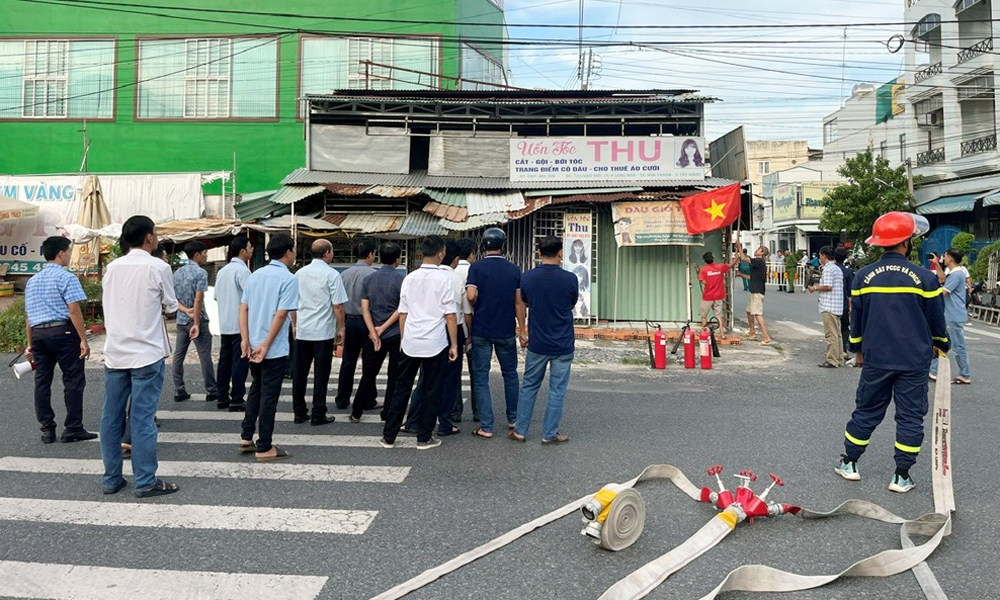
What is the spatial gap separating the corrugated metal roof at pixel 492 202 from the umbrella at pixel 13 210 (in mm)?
11154

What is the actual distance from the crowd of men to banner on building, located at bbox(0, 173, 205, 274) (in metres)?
13.0

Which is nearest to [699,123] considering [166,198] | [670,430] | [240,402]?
[670,430]

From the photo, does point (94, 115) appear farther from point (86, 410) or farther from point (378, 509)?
point (378, 509)

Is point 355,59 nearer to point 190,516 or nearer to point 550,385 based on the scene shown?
point 550,385

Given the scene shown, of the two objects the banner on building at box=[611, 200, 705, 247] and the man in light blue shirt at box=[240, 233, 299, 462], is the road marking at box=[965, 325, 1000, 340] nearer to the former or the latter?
the banner on building at box=[611, 200, 705, 247]

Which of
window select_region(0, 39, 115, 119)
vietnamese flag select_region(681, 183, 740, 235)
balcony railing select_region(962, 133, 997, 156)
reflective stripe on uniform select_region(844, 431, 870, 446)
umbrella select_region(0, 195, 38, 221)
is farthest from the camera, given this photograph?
balcony railing select_region(962, 133, 997, 156)

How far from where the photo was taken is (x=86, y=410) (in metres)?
7.71

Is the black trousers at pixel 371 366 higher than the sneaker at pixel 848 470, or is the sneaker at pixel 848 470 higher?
the black trousers at pixel 371 366

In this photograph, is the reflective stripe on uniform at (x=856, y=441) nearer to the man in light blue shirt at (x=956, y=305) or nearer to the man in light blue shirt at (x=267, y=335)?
the man in light blue shirt at (x=267, y=335)

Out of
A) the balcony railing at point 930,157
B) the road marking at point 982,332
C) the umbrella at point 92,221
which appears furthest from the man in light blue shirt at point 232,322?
the balcony railing at point 930,157

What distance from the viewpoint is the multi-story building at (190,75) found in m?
22.3

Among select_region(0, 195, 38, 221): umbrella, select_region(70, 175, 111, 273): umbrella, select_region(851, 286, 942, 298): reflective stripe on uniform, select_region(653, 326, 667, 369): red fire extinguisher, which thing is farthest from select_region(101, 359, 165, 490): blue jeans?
select_region(0, 195, 38, 221): umbrella

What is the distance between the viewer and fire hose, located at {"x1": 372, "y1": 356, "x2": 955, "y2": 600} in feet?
11.3

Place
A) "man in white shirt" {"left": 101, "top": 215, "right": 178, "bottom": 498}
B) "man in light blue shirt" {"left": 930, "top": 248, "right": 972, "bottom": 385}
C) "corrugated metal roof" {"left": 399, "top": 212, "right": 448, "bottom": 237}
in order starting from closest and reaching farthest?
"man in white shirt" {"left": 101, "top": 215, "right": 178, "bottom": 498}
"man in light blue shirt" {"left": 930, "top": 248, "right": 972, "bottom": 385}
"corrugated metal roof" {"left": 399, "top": 212, "right": 448, "bottom": 237}
